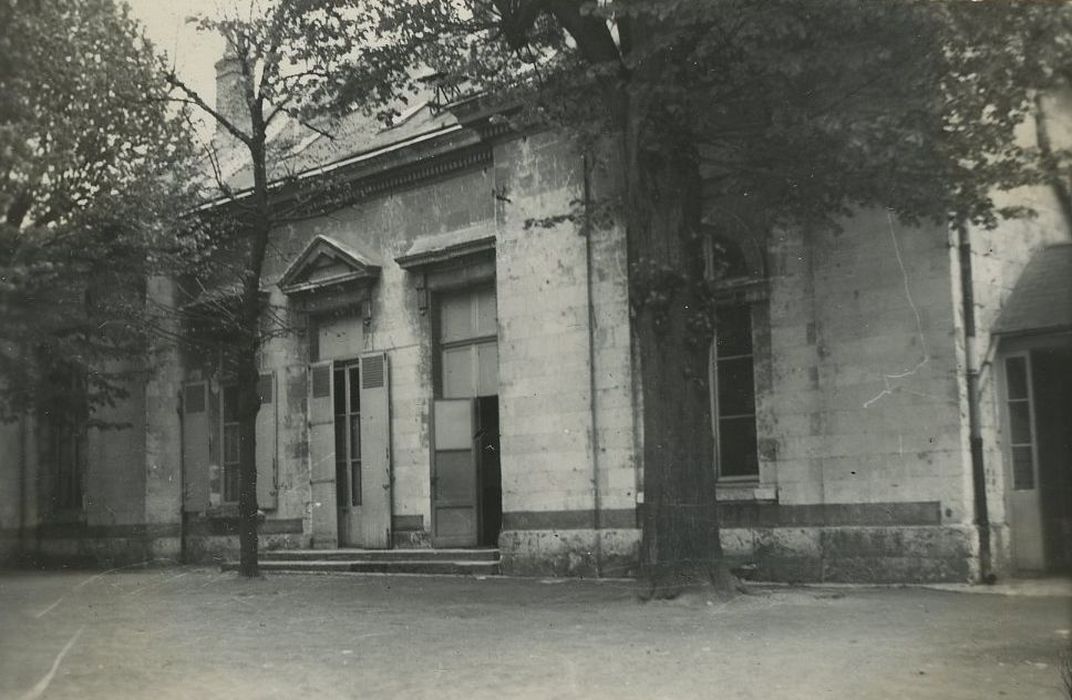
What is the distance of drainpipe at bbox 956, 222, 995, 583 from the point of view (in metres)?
10.8

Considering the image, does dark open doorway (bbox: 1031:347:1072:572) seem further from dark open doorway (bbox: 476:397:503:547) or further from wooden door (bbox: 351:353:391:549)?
wooden door (bbox: 351:353:391:549)

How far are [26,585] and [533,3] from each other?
11774 millimetres

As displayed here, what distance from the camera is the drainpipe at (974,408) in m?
10.8

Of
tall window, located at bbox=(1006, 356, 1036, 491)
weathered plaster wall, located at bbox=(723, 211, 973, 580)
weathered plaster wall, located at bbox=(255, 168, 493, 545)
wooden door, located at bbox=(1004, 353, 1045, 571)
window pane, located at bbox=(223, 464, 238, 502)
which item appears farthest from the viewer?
window pane, located at bbox=(223, 464, 238, 502)

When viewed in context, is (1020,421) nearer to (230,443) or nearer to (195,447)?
(230,443)

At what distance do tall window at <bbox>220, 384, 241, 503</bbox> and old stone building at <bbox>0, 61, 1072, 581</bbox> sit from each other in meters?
0.07

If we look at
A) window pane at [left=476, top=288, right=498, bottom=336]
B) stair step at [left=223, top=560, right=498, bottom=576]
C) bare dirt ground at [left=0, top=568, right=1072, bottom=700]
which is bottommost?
stair step at [left=223, top=560, right=498, bottom=576]

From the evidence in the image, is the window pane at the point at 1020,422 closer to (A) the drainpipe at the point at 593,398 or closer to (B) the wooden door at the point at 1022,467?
(B) the wooden door at the point at 1022,467

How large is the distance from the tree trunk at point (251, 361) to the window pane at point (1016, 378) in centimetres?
875

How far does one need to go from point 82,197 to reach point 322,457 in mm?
5221

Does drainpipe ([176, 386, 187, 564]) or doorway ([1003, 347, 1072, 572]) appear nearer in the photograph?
doorway ([1003, 347, 1072, 572])

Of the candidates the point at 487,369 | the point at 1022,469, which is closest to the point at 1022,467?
the point at 1022,469

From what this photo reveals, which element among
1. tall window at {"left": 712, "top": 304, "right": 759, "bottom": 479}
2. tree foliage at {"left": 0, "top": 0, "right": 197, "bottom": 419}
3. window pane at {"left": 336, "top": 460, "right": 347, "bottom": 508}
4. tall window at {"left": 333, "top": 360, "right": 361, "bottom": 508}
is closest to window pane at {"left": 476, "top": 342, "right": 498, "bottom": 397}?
tall window at {"left": 333, "top": 360, "right": 361, "bottom": 508}

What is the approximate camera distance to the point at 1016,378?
11.5m
